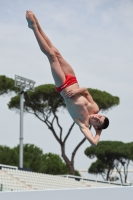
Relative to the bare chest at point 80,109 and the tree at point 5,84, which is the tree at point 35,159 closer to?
the tree at point 5,84

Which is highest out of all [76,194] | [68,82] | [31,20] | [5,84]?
[5,84]

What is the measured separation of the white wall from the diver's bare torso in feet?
3.09

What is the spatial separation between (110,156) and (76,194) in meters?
29.7

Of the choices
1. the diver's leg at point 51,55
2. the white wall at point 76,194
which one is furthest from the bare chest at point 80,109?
the white wall at point 76,194

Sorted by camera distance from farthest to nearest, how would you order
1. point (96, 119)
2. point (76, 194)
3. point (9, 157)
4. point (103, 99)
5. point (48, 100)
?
point (48, 100) → point (103, 99) → point (9, 157) → point (96, 119) → point (76, 194)

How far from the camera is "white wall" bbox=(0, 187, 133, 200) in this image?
22.0 feet

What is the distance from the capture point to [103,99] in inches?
1364

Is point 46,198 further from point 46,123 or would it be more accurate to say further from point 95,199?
point 46,123

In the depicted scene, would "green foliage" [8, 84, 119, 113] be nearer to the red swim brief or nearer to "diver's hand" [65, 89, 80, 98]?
the red swim brief

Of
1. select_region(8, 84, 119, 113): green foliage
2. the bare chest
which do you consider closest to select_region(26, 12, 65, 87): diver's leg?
the bare chest

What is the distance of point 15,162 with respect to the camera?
30.7 metres

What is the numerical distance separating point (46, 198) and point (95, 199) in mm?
665

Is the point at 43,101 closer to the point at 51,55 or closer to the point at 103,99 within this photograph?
the point at 103,99

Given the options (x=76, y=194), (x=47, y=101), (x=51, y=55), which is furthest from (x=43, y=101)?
(x=76, y=194)
